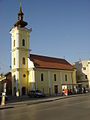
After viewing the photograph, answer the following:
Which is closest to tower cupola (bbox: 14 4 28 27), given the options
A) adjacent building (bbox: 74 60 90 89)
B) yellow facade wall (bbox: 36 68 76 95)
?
yellow facade wall (bbox: 36 68 76 95)

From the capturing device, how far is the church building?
4400 centimetres

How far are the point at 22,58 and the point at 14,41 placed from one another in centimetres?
541

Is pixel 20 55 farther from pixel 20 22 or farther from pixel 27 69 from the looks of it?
pixel 20 22

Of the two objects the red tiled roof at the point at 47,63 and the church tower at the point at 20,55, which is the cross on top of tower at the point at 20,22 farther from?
the red tiled roof at the point at 47,63

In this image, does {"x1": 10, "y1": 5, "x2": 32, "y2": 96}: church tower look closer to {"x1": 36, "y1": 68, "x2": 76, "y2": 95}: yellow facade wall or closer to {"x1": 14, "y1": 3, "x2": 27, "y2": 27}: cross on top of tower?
{"x1": 14, "y1": 3, "x2": 27, "y2": 27}: cross on top of tower

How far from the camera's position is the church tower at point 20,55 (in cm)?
4394

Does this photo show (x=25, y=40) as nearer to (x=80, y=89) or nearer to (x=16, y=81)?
(x=16, y=81)

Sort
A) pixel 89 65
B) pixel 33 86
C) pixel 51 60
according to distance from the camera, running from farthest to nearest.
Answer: pixel 89 65
pixel 51 60
pixel 33 86

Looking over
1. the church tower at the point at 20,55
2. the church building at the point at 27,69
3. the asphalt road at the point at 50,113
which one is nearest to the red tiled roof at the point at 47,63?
the church building at the point at 27,69

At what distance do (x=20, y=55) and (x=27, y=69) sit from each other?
405cm

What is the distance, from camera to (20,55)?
45250 mm

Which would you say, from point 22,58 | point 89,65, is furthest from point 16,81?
point 89,65

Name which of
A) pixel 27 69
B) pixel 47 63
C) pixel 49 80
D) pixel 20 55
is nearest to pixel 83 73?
pixel 47 63

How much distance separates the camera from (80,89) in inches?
1780
